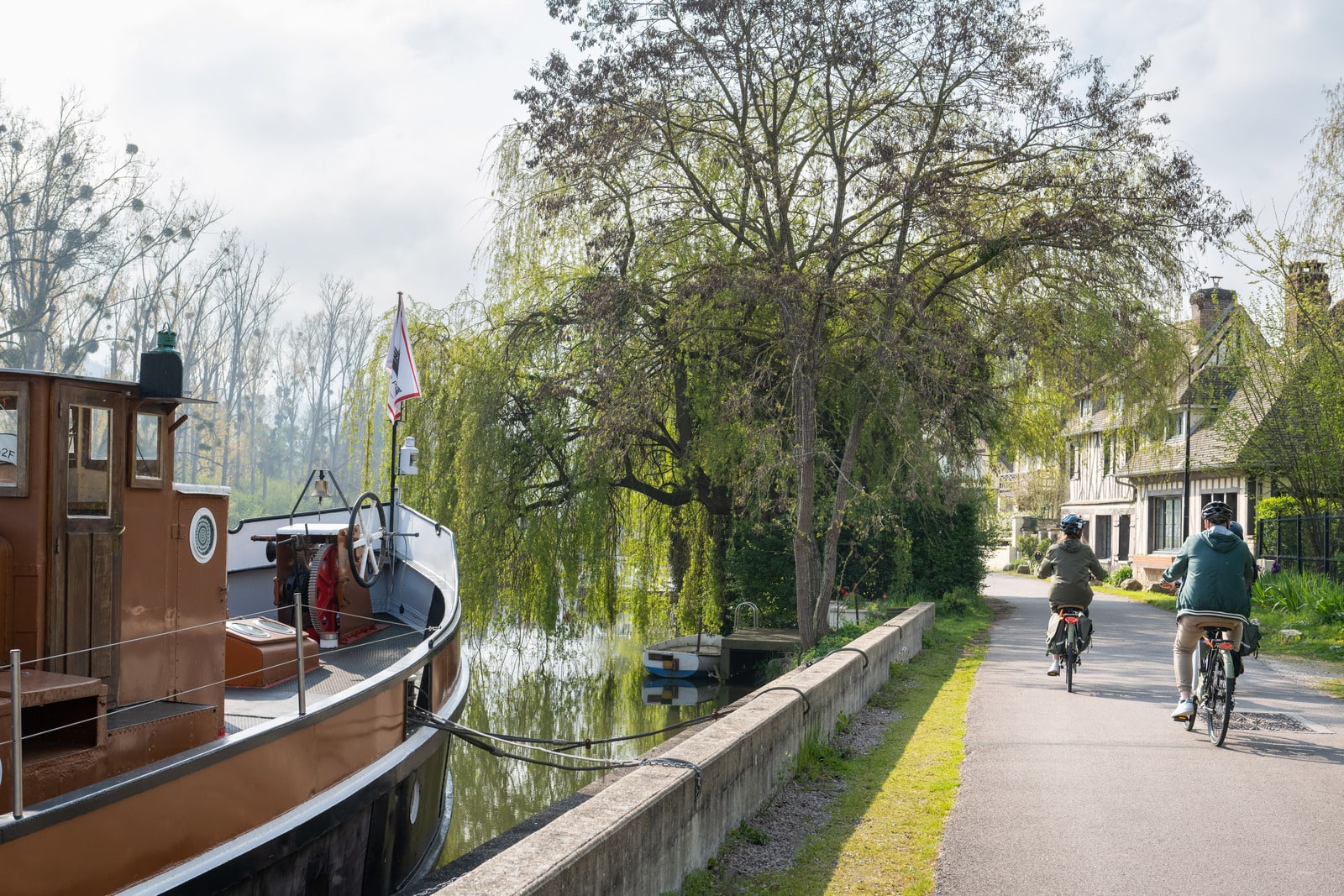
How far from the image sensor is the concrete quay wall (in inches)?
151

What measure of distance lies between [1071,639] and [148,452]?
28.7 feet

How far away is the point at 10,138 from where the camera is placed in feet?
137

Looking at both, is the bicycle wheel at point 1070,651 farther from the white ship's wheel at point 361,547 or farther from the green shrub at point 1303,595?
the green shrub at point 1303,595

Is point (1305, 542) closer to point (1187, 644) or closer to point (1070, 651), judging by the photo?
point (1070, 651)

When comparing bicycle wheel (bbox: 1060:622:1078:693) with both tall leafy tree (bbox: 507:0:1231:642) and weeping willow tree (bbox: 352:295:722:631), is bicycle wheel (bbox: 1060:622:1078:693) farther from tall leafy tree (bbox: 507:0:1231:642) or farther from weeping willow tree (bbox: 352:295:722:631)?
weeping willow tree (bbox: 352:295:722:631)

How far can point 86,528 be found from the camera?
5758 millimetres

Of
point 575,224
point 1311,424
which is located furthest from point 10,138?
point 1311,424

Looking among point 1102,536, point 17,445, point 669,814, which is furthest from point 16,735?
point 1102,536

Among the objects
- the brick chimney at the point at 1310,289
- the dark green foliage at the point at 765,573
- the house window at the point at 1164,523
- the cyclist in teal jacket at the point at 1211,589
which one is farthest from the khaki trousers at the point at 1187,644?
the house window at the point at 1164,523

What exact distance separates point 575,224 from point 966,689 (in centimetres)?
968

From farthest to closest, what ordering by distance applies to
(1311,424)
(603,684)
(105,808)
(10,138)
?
(10,138), (1311,424), (603,684), (105,808)

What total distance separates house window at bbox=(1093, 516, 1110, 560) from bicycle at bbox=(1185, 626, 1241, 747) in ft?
110

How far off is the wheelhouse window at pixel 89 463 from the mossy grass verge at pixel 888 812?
3.53 meters

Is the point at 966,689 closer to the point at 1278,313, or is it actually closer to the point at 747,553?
the point at 747,553
